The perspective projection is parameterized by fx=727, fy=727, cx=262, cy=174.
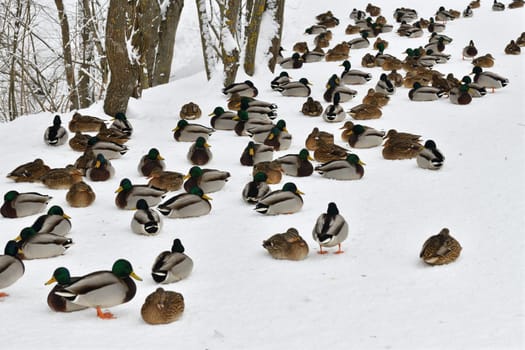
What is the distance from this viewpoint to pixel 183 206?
8305mm

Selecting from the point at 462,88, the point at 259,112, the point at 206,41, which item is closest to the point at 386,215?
the point at 259,112

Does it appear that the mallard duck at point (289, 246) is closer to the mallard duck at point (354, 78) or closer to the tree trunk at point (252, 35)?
the mallard duck at point (354, 78)

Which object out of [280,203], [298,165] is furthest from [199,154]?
[280,203]

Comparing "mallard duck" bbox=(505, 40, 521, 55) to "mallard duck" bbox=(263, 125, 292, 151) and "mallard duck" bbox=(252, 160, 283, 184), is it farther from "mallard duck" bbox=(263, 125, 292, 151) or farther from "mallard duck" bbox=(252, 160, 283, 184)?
"mallard duck" bbox=(252, 160, 283, 184)

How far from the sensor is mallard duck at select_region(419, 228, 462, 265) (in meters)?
6.50

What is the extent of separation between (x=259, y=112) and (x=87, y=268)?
19.3ft

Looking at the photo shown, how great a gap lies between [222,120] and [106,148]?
2.35 meters

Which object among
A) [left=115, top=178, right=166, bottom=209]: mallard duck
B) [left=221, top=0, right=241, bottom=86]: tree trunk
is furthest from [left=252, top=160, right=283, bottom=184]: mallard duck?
[left=221, top=0, right=241, bottom=86]: tree trunk

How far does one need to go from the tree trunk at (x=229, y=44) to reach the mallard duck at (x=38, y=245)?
8227 mm

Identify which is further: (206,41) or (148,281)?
(206,41)

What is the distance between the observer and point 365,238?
24.5ft

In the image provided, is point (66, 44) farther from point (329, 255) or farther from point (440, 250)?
point (440, 250)

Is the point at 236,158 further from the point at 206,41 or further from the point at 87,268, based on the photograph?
the point at 206,41

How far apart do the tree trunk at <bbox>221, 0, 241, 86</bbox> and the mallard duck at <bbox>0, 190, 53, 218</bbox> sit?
704 centimetres
